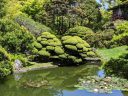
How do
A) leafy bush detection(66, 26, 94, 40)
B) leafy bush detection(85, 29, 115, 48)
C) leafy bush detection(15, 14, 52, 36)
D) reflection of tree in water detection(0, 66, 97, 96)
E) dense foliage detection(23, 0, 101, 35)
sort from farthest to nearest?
dense foliage detection(23, 0, 101, 35) < leafy bush detection(85, 29, 115, 48) < leafy bush detection(66, 26, 94, 40) < leafy bush detection(15, 14, 52, 36) < reflection of tree in water detection(0, 66, 97, 96)

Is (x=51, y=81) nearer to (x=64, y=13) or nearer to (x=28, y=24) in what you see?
(x=28, y=24)

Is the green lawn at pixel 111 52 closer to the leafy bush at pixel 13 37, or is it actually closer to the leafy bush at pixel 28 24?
the leafy bush at pixel 28 24

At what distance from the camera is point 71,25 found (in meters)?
42.9

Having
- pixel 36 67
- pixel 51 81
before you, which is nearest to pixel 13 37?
pixel 36 67

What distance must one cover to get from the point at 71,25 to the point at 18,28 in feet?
46.2

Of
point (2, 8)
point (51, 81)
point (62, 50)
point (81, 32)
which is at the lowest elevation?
point (51, 81)

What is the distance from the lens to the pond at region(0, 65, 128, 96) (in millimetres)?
21906

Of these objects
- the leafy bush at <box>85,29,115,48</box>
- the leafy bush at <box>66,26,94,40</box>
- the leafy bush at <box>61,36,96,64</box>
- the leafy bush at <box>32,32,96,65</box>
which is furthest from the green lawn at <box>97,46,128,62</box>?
the leafy bush at <box>32,32,96,65</box>

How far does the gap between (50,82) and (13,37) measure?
5.77m

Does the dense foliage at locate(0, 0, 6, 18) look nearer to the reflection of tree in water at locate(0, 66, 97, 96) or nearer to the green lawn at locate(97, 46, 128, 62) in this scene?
the reflection of tree in water at locate(0, 66, 97, 96)

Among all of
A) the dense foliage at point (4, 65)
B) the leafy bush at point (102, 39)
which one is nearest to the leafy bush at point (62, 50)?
the dense foliage at point (4, 65)

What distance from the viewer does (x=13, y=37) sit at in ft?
94.8

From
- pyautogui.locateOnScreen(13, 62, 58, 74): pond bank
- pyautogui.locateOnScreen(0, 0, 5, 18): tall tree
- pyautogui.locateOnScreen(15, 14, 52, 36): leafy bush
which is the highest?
pyautogui.locateOnScreen(0, 0, 5, 18): tall tree

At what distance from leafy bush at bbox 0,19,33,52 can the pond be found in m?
2.76
